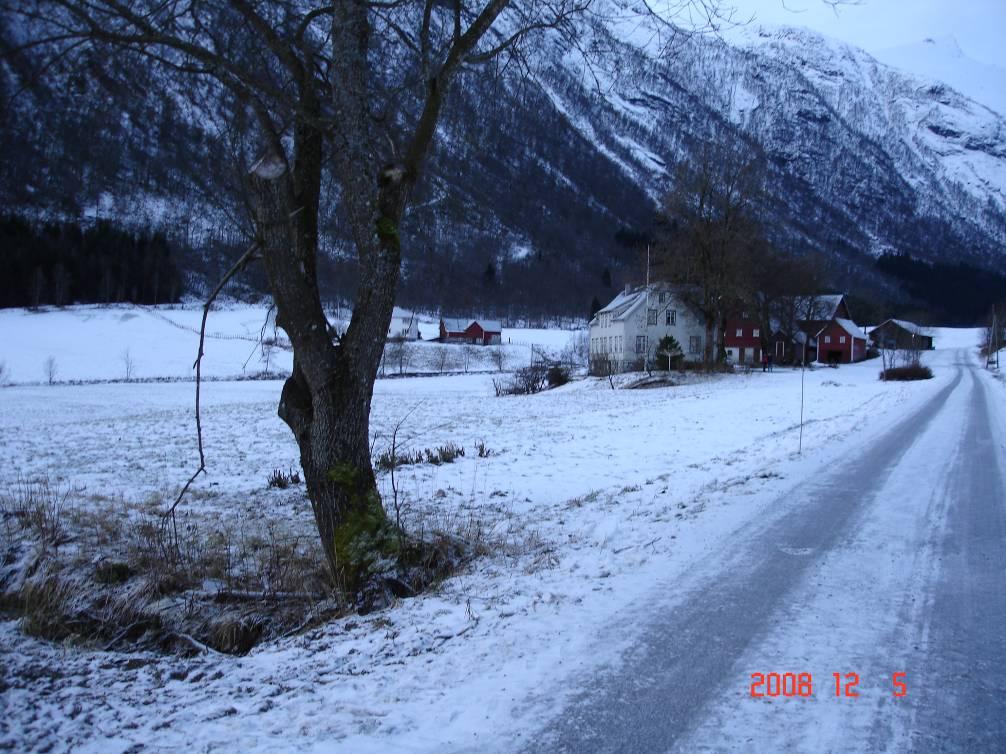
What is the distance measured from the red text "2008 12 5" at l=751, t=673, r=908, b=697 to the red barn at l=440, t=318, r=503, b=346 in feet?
309

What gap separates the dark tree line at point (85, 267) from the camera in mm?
77812

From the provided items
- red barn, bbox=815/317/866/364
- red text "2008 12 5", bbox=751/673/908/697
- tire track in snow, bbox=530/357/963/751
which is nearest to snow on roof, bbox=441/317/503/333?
red barn, bbox=815/317/866/364

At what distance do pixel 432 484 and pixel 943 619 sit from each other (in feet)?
23.5

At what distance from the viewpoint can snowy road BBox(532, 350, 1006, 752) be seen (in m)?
3.12

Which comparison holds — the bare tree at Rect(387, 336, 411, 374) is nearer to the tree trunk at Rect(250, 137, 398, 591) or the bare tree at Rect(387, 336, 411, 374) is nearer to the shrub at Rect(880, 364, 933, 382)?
the shrub at Rect(880, 364, 933, 382)

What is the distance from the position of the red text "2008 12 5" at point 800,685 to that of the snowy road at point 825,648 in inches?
0.4

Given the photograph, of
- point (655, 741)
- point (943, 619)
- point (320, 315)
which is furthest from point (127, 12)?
point (943, 619)

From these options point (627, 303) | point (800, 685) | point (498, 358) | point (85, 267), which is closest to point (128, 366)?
point (85, 267)

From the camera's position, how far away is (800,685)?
3.55 metres

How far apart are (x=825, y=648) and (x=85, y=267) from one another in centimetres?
9733

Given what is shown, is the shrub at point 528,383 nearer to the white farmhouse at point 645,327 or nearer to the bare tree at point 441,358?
the white farmhouse at point 645,327

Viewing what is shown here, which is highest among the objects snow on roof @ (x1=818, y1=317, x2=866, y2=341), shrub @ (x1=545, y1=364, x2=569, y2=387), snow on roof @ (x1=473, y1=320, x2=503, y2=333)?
snow on roof @ (x1=473, y1=320, x2=503, y2=333)

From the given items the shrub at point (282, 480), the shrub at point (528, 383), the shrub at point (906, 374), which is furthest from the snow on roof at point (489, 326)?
the shrub at point (282, 480)

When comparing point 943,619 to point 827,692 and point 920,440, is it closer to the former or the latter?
point 827,692
